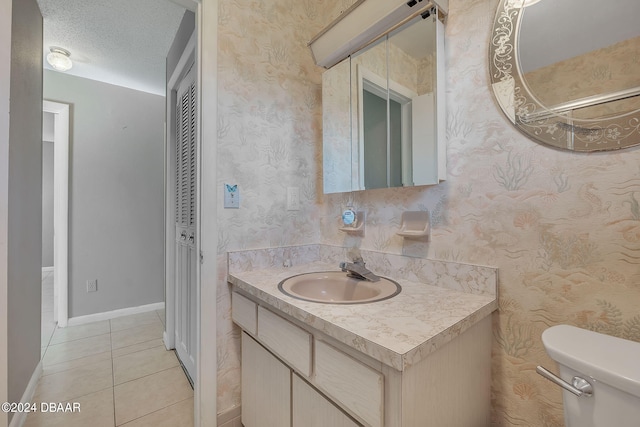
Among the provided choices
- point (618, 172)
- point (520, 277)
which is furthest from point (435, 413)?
point (618, 172)

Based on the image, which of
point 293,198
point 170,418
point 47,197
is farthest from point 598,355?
point 47,197

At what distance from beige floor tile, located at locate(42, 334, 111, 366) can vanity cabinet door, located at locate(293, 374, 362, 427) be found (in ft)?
6.76

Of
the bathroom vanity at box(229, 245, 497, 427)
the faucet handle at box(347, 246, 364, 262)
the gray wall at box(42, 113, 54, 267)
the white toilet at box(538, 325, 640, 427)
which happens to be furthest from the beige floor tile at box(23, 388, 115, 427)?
the gray wall at box(42, 113, 54, 267)

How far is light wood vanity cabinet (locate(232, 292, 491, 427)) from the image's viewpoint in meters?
0.62

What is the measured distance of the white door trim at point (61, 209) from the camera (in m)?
2.52

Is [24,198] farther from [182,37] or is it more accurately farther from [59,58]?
[59,58]

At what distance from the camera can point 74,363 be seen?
75.8 inches

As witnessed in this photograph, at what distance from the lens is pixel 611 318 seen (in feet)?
2.42

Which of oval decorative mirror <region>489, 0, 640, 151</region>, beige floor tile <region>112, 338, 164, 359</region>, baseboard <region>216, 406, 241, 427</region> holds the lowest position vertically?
beige floor tile <region>112, 338, 164, 359</region>

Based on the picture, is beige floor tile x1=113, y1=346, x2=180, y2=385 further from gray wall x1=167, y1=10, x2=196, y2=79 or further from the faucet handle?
gray wall x1=167, y1=10, x2=196, y2=79

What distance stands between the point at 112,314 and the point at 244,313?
2.46 metres

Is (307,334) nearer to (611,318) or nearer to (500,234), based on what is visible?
(500,234)

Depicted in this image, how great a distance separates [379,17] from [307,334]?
4.18 ft

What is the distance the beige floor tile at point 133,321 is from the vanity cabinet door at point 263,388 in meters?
1.94
